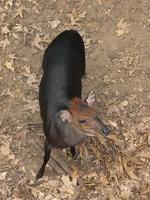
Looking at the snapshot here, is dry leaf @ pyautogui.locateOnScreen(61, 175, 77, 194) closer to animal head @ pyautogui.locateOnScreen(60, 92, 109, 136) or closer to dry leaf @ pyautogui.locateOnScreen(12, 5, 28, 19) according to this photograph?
animal head @ pyautogui.locateOnScreen(60, 92, 109, 136)

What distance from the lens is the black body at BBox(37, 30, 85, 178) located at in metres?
5.93

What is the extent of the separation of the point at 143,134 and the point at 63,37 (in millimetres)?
1833

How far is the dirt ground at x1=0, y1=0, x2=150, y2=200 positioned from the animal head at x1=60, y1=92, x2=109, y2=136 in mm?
1369

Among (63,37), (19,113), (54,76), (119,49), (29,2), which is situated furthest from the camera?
(29,2)

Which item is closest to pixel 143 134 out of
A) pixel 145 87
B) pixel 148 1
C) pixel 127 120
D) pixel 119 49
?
pixel 127 120

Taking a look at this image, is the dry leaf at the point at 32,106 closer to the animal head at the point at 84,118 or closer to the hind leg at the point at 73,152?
the hind leg at the point at 73,152

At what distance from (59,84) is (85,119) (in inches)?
41.4

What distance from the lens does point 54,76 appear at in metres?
6.27

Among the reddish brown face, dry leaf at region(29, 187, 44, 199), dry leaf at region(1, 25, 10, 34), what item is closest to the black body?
dry leaf at region(29, 187, 44, 199)

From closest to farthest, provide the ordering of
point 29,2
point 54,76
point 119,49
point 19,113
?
point 54,76 < point 19,113 < point 119,49 < point 29,2

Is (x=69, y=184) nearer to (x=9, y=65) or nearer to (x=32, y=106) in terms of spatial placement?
(x=32, y=106)

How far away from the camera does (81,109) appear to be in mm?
5332

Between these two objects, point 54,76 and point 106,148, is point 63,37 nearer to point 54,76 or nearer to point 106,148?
point 54,76

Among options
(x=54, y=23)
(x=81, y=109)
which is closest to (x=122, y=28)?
(x=54, y=23)
